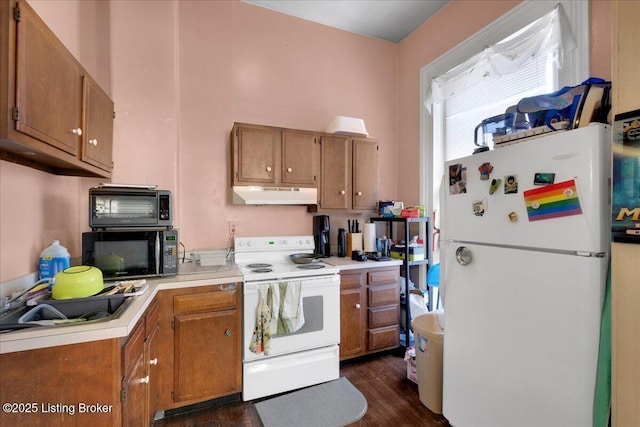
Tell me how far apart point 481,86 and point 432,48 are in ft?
2.38

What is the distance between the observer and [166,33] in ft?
7.58

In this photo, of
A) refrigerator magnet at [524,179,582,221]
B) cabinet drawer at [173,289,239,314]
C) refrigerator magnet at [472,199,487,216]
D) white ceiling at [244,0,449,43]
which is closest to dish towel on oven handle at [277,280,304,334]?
cabinet drawer at [173,289,239,314]

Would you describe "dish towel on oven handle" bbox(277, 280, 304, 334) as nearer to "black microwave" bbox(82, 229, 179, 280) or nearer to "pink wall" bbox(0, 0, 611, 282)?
"black microwave" bbox(82, 229, 179, 280)

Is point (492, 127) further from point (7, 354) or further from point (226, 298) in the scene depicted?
point (7, 354)

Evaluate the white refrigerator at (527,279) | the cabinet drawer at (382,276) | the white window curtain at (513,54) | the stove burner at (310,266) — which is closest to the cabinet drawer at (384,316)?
the cabinet drawer at (382,276)

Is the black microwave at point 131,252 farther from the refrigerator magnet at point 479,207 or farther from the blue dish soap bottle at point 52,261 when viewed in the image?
the refrigerator magnet at point 479,207

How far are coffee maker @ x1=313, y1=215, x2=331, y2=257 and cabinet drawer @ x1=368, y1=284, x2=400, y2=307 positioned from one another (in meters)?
0.59

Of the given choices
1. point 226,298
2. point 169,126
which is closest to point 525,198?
point 226,298

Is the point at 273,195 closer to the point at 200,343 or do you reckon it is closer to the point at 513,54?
the point at 200,343

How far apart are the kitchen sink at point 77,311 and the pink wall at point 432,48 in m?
2.73

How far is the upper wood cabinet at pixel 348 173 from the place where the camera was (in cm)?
278

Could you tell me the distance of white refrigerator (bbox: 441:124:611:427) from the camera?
1088 millimetres

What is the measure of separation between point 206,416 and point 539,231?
223cm

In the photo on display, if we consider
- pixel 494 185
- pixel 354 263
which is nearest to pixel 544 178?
pixel 494 185
